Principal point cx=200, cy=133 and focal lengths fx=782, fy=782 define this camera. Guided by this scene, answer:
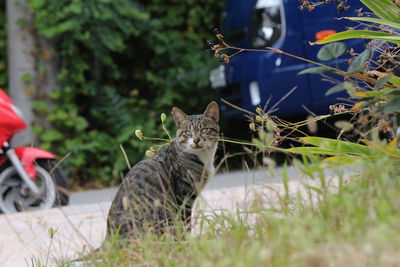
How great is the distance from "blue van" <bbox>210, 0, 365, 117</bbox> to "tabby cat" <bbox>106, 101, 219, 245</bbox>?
333 centimetres

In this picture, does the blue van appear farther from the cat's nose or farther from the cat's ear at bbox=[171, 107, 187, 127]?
the cat's nose

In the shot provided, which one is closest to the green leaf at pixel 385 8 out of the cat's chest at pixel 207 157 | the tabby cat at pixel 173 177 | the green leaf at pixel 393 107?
the green leaf at pixel 393 107

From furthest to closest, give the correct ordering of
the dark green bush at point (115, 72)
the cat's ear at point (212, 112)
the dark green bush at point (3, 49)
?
the dark green bush at point (3, 49) < the dark green bush at point (115, 72) < the cat's ear at point (212, 112)

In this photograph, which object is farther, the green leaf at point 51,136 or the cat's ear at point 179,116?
the green leaf at point 51,136

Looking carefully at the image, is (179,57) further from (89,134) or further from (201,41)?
(89,134)

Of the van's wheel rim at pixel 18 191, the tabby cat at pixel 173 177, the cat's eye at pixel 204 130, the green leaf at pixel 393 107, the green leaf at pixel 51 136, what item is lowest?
the van's wheel rim at pixel 18 191

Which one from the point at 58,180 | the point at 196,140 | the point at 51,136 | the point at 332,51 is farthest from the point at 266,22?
the point at 332,51

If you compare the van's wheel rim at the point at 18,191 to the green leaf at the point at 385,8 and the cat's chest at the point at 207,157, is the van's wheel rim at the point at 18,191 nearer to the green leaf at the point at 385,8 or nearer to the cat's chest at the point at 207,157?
the cat's chest at the point at 207,157

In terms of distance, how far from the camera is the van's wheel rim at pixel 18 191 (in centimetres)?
679

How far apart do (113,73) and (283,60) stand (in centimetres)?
278

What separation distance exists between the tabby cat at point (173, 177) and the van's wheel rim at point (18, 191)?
2191mm

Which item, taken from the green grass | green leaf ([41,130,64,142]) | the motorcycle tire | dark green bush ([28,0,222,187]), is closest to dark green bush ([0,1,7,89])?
dark green bush ([28,0,222,187])

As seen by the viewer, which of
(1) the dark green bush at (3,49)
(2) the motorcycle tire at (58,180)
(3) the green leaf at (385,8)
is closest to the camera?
(3) the green leaf at (385,8)

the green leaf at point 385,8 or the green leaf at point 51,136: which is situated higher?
the green leaf at point 385,8
